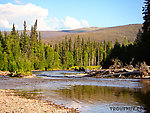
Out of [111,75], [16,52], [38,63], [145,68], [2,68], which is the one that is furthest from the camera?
[38,63]

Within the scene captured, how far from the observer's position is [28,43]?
94.7 metres

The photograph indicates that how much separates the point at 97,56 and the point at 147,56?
3523 inches

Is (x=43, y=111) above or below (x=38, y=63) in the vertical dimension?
above

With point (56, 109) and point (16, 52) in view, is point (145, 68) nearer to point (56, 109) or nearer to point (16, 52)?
point (56, 109)

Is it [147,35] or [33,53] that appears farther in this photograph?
[33,53]

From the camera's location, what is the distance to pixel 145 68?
34.8m

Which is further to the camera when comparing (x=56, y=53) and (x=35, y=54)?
(x=56, y=53)

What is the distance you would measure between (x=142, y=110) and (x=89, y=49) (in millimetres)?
118808

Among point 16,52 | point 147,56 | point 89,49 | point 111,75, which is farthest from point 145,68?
point 89,49

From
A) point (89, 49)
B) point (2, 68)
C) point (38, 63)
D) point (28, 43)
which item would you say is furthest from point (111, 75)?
point (89, 49)

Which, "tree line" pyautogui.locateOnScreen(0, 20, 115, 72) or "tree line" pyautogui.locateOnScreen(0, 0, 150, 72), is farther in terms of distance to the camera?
"tree line" pyautogui.locateOnScreen(0, 20, 115, 72)

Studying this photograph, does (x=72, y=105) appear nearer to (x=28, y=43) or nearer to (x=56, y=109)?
(x=56, y=109)

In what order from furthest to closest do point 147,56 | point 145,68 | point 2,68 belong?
point 2,68 < point 147,56 < point 145,68

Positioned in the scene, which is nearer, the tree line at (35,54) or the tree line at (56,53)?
the tree line at (56,53)
